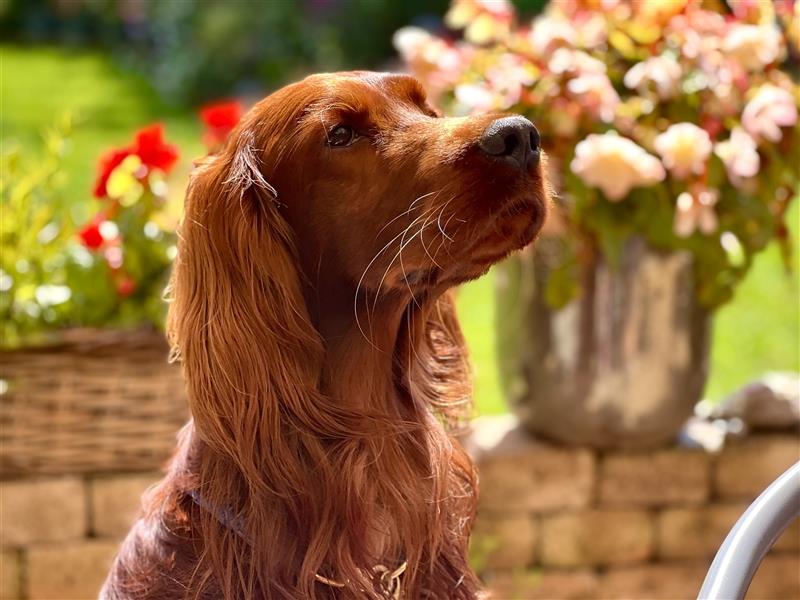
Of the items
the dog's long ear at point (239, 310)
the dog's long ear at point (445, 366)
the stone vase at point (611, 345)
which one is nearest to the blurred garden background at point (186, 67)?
the stone vase at point (611, 345)

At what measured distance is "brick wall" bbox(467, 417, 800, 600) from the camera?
324cm

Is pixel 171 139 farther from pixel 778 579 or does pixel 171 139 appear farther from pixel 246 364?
pixel 246 364

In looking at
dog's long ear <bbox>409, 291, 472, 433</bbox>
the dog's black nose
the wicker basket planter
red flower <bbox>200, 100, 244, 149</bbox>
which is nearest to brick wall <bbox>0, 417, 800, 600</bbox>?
the wicker basket planter

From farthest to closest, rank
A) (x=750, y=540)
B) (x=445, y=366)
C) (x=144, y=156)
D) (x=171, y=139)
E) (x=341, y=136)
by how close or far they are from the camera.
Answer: (x=171, y=139)
(x=144, y=156)
(x=445, y=366)
(x=341, y=136)
(x=750, y=540)

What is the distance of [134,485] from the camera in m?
2.99

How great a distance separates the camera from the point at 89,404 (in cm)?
283

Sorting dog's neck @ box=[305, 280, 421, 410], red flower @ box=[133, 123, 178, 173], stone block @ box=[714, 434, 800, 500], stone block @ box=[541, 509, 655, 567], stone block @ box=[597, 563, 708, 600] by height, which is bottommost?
stone block @ box=[597, 563, 708, 600]

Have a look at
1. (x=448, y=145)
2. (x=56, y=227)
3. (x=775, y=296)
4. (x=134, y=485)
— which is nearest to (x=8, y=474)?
(x=134, y=485)

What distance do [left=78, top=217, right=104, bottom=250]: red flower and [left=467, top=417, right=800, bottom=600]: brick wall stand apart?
117cm

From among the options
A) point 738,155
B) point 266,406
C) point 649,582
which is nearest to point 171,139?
point 649,582

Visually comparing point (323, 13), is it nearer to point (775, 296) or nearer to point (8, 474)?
point (775, 296)

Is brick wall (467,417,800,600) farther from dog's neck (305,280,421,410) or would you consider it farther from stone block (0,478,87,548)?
dog's neck (305,280,421,410)

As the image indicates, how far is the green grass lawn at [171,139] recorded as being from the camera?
14.8 ft

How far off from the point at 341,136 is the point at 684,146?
3.94ft
